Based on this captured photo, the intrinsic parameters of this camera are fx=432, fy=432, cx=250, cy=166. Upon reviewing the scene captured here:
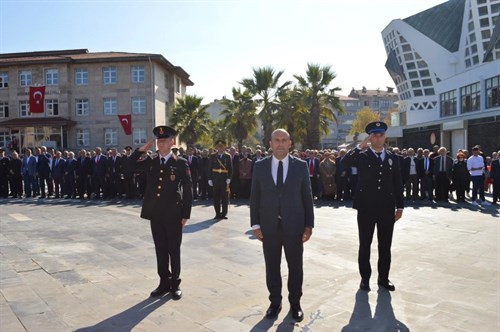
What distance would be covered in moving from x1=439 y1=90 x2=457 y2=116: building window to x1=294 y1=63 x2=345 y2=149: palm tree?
70.2 feet

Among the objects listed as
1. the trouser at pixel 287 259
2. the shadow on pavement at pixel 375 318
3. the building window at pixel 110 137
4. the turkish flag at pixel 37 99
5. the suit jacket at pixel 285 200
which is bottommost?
the shadow on pavement at pixel 375 318

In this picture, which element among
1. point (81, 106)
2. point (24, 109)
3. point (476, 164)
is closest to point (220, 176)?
point (476, 164)

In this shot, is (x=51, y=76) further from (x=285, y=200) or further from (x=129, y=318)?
(x=285, y=200)

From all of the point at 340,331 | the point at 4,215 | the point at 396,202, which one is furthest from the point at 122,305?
the point at 4,215

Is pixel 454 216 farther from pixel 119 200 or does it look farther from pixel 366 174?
pixel 119 200

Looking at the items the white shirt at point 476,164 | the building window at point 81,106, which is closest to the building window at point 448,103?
the white shirt at point 476,164

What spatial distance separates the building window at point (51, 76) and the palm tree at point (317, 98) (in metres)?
25.3

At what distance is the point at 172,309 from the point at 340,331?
1.84 meters

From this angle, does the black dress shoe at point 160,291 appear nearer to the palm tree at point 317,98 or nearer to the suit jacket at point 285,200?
the suit jacket at point 285,200

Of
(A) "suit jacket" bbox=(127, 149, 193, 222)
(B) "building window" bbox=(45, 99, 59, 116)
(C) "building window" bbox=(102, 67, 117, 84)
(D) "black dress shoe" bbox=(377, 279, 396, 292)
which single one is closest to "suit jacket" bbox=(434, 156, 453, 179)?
(D) "black dress shoe" bbox=(377, 279, 396, 292)

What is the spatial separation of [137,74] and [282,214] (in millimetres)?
40050

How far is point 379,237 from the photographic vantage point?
5.68 metres

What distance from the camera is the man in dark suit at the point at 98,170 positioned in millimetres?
17375

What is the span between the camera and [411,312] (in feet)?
15.5
